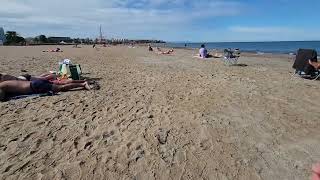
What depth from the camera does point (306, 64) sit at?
37.6 ft

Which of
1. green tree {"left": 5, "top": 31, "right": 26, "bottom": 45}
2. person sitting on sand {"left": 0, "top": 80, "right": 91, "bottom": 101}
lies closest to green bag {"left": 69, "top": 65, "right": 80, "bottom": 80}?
person sitting on sand {"left": 0, "top": 80, "right": 91, "bottom": 101}

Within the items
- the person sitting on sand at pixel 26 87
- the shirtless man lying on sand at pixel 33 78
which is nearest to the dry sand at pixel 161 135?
the person sitting on sand at pixel 26 87

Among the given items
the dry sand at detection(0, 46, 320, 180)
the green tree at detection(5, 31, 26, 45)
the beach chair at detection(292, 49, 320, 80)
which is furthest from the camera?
Answer: the green tree at detection(5, 31, 26, 45)

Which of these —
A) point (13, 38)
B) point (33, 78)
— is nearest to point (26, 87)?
point (33, 78)

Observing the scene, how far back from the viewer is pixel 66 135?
16.3 feet

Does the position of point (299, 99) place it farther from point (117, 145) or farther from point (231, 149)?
point (117, 145)

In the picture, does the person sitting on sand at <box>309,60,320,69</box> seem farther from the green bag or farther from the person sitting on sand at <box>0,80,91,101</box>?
the person sitting on sand at <box>0,80,91,101</box>

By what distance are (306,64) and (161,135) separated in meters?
8.48

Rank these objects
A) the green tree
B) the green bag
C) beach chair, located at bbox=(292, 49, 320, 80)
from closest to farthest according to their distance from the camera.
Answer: the green bag
beach chair, located at bbox=(292, 49, 320, 80)
the green tree

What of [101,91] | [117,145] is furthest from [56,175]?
[101,91]

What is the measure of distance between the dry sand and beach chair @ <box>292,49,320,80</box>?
11.9ft

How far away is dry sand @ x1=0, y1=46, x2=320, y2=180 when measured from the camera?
393 centimetres

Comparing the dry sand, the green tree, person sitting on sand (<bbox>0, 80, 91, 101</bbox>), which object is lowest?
the green tree

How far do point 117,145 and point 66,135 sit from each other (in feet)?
3.06
